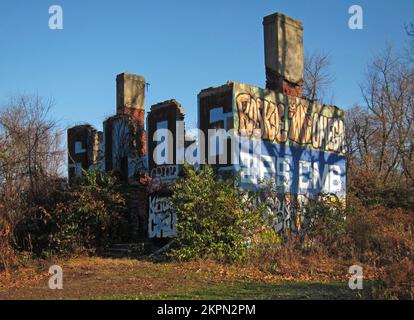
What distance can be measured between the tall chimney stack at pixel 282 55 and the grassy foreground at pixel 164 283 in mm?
8292

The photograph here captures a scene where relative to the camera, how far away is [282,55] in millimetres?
19984

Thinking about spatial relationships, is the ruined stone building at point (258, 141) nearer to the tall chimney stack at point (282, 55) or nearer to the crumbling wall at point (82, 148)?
the tall chimney stack at point (282, 55)

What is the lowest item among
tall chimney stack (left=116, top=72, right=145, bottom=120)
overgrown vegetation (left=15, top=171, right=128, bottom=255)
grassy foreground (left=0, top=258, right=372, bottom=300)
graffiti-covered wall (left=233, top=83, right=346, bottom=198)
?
grassy foreground (left=0, top=258, right=372, bottom=300)

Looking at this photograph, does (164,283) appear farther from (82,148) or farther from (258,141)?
(82,148)

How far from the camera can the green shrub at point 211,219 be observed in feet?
50.1

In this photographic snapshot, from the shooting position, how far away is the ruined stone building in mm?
18000

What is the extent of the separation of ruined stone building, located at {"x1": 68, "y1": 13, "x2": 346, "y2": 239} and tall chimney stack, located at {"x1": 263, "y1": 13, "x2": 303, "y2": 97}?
37 millimetres

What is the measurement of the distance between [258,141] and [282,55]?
375 cm

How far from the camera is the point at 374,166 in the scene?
3297 cm

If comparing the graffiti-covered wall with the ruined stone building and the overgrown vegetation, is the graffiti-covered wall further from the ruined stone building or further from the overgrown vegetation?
the overgrown vegetation

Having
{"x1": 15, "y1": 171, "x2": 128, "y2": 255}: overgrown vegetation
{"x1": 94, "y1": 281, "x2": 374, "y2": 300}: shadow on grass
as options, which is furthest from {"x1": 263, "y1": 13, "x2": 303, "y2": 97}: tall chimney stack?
{"x1": 94, "y1": 281, "x2": 374, "y2": 300}: shadow on grass

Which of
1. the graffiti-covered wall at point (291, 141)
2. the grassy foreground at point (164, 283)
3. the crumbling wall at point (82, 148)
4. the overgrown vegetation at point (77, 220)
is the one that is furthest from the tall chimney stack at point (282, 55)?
the crumbling wall at point (82, 148)

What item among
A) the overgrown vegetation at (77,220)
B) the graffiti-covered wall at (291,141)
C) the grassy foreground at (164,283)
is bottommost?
the grassy foreground at (164,283)
